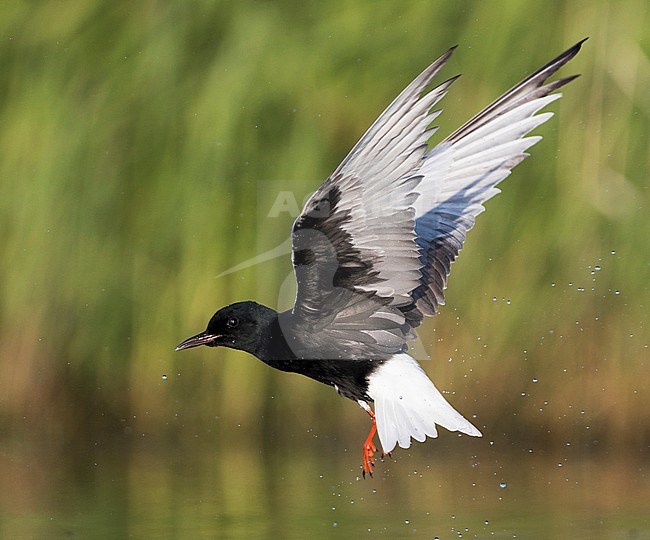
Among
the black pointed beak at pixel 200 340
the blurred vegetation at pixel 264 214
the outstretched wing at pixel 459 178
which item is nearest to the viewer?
the outstretched wing at pixel 459 178

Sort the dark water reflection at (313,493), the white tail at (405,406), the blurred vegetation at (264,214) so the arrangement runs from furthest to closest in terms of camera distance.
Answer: the blurred vegetation at (264,214) → the dark water reflection at (313,493) → the white tail at (405,406)

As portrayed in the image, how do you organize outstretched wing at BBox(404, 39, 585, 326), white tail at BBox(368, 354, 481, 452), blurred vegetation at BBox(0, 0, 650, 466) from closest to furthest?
white tail at BBox(368, 354, 481, 452) < outstretched wing at BBox(404, 39, 585, 326) < blurred vegetation at BBox(0, 0, 650, 466)

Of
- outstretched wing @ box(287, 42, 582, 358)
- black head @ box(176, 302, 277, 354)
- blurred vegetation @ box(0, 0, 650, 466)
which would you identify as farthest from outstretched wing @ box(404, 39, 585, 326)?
blurred vegetation @ box(0, 0, 650, 466)

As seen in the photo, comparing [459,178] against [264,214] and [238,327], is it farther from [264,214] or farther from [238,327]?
[264,214]

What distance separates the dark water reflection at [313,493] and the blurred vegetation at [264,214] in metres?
0.12

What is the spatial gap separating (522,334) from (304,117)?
4.48 ft

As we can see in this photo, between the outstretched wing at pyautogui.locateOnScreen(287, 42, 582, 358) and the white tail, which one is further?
the white tail

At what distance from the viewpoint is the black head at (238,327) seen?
5.12 meters

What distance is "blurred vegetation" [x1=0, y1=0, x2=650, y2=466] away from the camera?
6.57m

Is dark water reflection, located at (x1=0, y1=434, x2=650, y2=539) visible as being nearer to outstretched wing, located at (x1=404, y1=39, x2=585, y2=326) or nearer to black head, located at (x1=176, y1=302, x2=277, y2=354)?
black head, located at (x1=176, y1=302, x2=277, y2=354)

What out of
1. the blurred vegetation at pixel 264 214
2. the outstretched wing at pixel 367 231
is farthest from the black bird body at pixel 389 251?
the blurred vegetation at pixel 264 214

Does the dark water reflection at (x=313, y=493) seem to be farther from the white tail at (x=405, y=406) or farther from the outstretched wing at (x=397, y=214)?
the outstretched wing at (x=397, y=214)

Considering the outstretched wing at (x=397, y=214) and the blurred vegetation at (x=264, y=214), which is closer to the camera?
the outstretched wing at (x=397, y=214)

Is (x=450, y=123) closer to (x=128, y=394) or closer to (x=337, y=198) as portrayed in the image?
(x=128, y=394)
